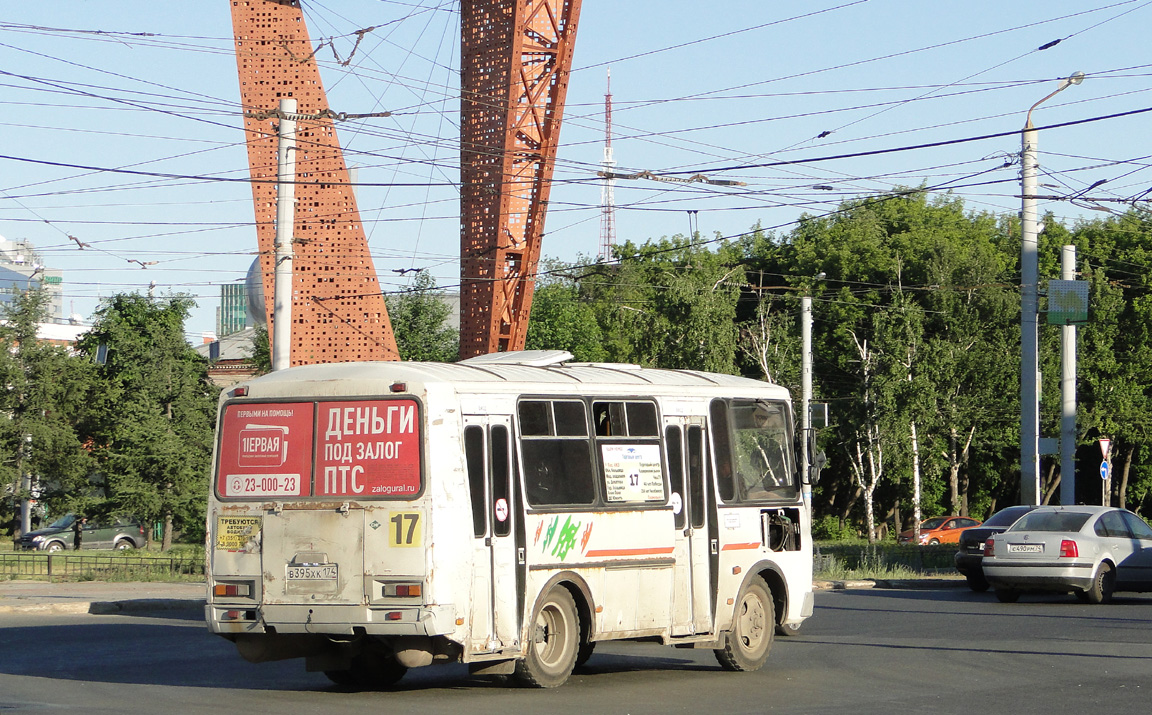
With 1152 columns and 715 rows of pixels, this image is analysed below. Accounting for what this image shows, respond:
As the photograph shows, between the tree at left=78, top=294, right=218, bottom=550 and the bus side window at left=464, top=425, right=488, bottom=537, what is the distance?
105 ft

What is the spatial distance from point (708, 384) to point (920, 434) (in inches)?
1511

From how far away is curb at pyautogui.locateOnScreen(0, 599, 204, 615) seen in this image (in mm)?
20453

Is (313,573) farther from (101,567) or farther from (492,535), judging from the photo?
(101,567)

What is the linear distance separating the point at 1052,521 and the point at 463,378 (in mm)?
14215

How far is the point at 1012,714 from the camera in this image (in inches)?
417

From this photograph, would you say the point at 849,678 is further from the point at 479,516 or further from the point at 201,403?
the point at 201,403

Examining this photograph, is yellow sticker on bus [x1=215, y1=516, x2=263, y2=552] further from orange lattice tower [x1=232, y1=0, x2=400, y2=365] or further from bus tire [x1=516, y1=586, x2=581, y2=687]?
orange lattice tower [x1=232, y1=0, x2=400, y2=365]

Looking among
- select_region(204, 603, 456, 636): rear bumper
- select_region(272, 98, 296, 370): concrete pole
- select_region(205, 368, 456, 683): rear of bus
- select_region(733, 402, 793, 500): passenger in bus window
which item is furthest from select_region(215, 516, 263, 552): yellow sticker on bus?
select_region(272, 98, 296, 370): concrete pole

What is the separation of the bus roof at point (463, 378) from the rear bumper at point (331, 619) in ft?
5.81

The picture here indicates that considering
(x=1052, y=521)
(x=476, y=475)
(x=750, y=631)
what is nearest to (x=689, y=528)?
(x=750, y=631)

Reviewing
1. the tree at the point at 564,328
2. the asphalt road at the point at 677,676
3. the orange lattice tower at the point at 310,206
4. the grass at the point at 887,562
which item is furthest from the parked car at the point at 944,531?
the asphalt road at the point at 677,676

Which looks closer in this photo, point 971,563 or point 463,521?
point 463,521

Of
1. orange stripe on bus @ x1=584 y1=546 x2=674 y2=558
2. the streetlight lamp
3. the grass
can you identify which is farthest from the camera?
the streetlight lamp

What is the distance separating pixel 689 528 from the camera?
44.2ft
